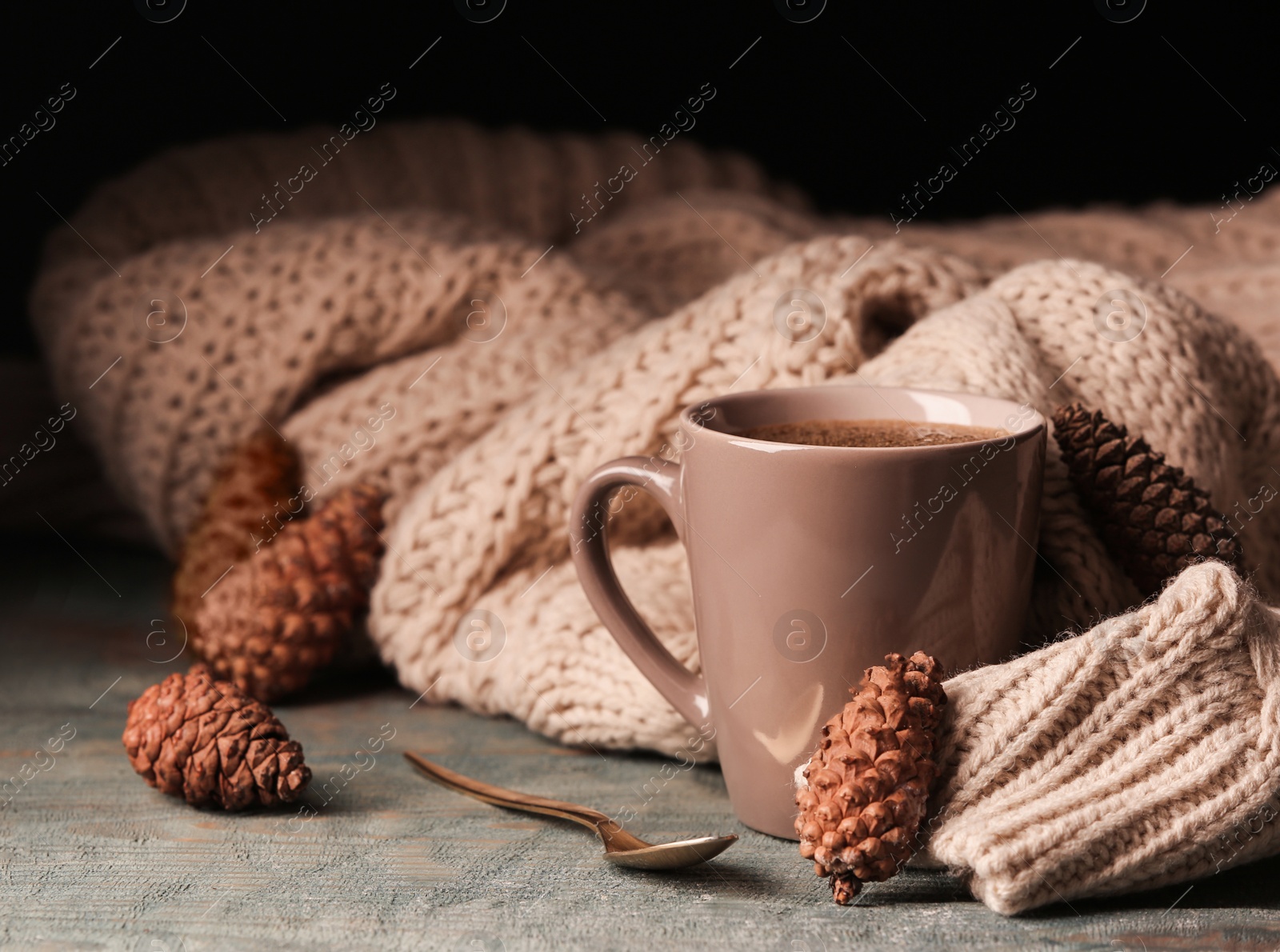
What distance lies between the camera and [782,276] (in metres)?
0.79

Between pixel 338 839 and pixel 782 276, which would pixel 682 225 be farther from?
pixel 338 839

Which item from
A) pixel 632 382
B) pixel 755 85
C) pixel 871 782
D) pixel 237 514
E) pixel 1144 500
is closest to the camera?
pixel 871 782

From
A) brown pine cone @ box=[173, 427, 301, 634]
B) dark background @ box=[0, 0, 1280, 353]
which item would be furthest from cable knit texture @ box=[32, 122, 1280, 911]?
dark background @ box=[0, 0, 1280, 353]

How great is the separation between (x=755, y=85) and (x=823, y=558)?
3.64ft

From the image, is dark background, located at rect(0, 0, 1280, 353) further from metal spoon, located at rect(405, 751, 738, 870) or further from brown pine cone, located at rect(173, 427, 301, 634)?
metal spoon, located at rect(405, 751, 738, 870)

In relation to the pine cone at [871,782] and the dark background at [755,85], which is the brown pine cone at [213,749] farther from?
the dark background at [755,85]

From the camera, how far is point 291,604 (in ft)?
2.63

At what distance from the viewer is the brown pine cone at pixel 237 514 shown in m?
0.87

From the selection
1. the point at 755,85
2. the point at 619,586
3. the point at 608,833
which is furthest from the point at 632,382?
the point at 755,85

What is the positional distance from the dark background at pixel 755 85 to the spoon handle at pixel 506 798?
2.67ft

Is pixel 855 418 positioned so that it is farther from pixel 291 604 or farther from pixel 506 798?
pixel 291 604

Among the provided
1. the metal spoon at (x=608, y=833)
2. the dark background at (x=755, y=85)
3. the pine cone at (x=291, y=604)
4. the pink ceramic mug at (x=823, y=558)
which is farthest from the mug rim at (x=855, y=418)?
the dark background at (x=755, y=85)

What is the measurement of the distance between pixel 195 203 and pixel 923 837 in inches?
35.8

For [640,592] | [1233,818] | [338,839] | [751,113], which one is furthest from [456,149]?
[1233,818]
